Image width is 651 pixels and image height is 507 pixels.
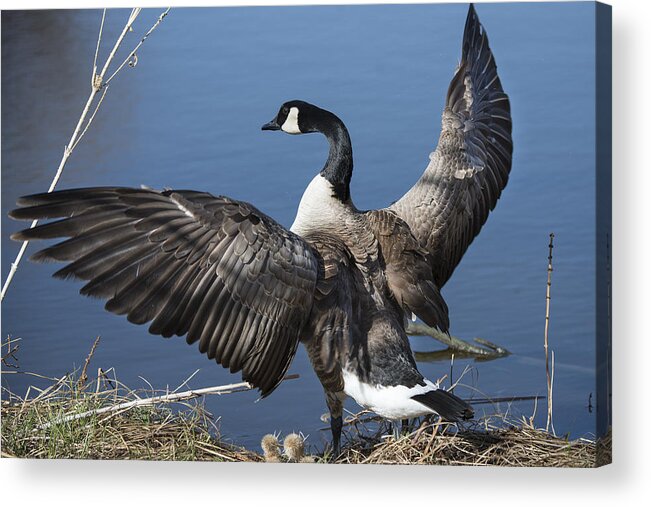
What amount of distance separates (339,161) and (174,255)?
79cm

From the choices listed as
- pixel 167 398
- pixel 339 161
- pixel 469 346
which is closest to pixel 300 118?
pixel 339 161

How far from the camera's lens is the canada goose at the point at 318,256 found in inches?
174

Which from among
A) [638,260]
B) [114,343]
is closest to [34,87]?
[114,343]

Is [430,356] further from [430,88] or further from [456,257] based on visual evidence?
[430,88]

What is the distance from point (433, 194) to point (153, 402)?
139cm

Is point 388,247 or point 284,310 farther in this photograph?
point 388,247

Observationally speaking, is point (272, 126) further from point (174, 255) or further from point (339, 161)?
point (174, 255)

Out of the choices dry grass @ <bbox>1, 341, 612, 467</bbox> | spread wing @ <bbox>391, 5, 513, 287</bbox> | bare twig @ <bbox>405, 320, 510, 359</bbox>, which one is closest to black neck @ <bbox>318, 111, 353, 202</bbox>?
spread wing @ <bbox>391, 5, 513, 287</bbox>

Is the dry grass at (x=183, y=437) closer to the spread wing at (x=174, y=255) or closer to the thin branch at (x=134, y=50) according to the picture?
the spread wing at (x=174, y=255)

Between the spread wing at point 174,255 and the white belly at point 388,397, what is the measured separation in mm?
478

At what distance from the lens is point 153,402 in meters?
5.08

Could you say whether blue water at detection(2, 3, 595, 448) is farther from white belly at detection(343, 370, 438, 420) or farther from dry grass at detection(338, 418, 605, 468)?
white belly at detection(343, 370, 438, 420)

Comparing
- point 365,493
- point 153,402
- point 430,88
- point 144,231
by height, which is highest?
point 430,88

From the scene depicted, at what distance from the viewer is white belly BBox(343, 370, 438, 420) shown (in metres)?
4.58
